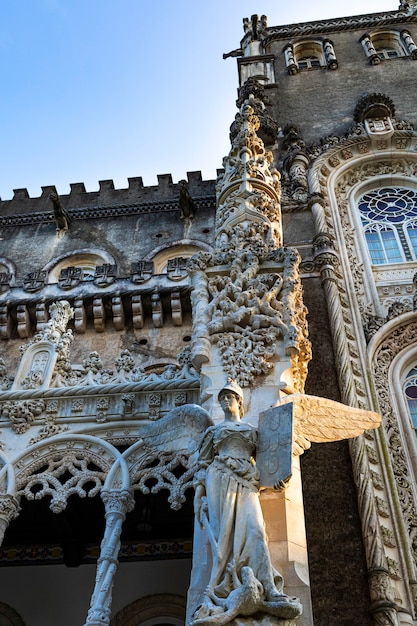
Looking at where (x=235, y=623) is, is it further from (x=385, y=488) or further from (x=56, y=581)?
(x=56, y=581)

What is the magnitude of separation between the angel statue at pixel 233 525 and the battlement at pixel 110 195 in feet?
57.4

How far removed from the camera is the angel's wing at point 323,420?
6.08 meters

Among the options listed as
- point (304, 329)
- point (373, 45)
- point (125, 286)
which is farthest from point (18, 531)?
point (373, 45)

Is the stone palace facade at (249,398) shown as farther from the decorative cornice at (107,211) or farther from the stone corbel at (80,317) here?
the decorative cornice at (107,211)

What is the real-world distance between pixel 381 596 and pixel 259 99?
13.9 m

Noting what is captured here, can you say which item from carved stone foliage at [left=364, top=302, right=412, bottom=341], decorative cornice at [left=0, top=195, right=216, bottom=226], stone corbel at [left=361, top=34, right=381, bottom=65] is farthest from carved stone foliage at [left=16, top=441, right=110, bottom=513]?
stone corbel at [left=361, top=34, right=381, bottom=65]

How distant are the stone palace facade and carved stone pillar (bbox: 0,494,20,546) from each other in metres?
0.02

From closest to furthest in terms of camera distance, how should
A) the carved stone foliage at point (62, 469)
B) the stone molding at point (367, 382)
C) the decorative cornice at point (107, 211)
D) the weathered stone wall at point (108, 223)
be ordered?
the stone molding at point (367, 382) → the carved stone foliage at point (62, 469) → the weathered stone wall at point (108, 223) → the decorative cornice at point (107, 211)

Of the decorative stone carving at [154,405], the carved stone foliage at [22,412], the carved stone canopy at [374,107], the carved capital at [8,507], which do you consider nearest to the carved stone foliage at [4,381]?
the carved stone foliage at [22,412]

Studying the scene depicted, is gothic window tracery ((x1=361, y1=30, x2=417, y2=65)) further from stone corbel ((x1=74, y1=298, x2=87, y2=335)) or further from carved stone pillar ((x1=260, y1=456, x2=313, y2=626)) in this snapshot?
carved stone pillar ((x1=260, y1=456, x2=313, y2=626))

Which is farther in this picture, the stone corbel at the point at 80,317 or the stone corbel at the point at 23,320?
the stone corbel at the point at 23,320

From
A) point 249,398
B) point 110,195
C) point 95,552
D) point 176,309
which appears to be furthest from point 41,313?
point 249,398

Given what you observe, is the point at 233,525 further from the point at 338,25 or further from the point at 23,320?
the point at 338,25

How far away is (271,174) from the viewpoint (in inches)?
468
